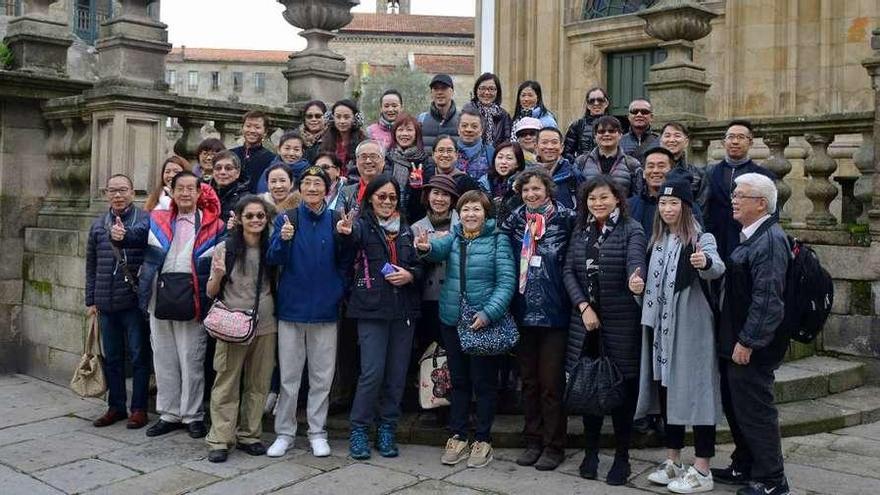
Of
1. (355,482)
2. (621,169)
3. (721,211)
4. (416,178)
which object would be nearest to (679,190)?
(621,169)

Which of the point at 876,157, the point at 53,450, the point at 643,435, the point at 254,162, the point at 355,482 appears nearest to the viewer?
the point at 355,482

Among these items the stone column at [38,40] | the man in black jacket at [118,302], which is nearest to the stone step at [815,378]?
the man in black jacket at [118,302]

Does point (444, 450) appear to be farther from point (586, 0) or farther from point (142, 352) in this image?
point (586, 0)

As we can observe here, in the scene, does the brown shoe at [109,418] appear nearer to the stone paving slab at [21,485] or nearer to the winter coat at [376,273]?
the stone paving slab at [21,485]

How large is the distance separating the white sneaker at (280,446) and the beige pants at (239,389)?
139 millimetres

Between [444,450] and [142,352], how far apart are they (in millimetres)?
2426

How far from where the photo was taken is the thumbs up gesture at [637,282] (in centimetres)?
471

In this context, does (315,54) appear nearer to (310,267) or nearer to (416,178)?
(416,178)

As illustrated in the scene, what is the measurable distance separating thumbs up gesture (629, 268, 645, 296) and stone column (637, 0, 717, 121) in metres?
3.73

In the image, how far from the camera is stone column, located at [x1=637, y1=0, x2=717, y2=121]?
8109mm

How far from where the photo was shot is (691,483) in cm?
471

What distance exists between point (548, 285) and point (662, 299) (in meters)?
0.70

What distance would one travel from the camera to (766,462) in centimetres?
452

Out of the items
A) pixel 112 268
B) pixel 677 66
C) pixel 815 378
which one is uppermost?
pixel 677 66
